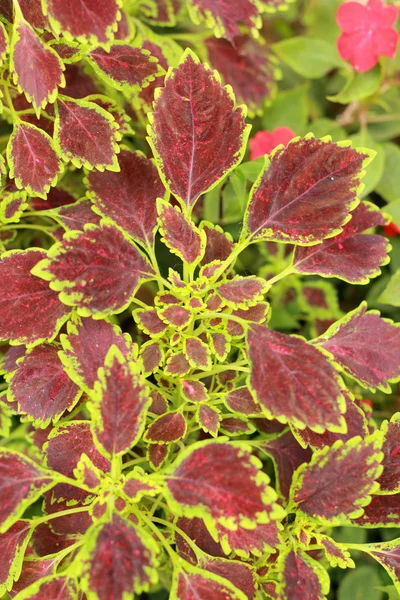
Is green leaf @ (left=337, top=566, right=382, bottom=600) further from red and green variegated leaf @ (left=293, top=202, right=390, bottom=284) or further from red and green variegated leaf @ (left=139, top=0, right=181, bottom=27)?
red and green variegated leaf @ (left=139, top=0, right=181, bottom=27)

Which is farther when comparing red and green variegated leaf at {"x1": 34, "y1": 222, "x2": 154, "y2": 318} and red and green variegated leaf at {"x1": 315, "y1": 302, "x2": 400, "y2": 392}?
red and green variegated leaf at {"x1": 315, "y1": 302, "x2": 400, "y2": 392}

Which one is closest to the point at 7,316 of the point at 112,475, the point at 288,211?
the point at 112,475

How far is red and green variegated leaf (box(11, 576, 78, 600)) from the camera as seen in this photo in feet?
2.36

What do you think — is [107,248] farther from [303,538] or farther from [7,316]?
[303,538]

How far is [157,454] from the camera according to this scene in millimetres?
811

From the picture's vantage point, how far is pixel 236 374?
915mm

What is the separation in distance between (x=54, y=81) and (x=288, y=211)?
358mm

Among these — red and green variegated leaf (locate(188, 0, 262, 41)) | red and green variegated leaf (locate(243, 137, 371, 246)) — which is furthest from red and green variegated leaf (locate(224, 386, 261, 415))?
red and green variegated leaf (locate(188, 0, 262, 41))

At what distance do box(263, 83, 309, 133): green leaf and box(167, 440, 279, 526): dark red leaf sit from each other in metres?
0.95

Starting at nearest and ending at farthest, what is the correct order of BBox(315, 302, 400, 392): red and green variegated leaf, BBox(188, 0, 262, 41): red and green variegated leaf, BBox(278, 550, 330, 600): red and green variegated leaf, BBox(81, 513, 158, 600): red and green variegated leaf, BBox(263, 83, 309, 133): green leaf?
BBox(81, 513, 158, 600): red and green variegated leaf, BBox(278, 550, 330, 600): red and green variegated leaf, BBox(315, 302, 400, 392): red and green variegated leaf, BBox(188, 0, 262, 41): red and green variegated leaf, BBox(263, 83, 309, 133): green leaf

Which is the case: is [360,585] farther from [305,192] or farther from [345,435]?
[305,192]

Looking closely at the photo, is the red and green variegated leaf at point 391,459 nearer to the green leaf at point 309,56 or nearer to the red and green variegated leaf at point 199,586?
the red and green variegated leaf at point 199,586

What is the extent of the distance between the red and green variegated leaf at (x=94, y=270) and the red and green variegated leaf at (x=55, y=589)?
0.31 metres

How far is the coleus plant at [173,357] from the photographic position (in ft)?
2.27
